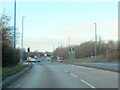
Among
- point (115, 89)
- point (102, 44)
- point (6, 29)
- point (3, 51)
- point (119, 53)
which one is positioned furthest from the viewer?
point (102, 44)

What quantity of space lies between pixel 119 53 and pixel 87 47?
44.2 metres

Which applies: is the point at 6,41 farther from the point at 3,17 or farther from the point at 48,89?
the point at 48,89

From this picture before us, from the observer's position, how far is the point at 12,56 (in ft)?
100

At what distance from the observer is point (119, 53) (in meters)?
54.0

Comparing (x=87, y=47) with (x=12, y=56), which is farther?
(x=87, y=47)

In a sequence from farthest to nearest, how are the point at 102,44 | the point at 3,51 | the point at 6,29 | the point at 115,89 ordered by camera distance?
1. the point at 102,44
2. the point at 6,29
3. the point at 3,51
4. the point at 115,89

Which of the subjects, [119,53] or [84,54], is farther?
[84,54]

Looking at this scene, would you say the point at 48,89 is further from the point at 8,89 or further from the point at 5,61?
the point at 5,61

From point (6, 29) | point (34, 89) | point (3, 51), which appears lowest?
point (34, 89)

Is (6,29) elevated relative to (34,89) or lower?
elevated

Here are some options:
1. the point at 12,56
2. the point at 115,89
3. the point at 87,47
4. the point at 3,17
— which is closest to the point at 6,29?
the point at 3,17

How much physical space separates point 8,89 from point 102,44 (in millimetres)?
87774

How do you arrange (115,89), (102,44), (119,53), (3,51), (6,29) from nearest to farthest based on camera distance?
(115,89) < (3,51) < (6,29) < (119,53) < (102,44)

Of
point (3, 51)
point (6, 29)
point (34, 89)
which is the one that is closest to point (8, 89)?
point (34, 89)
